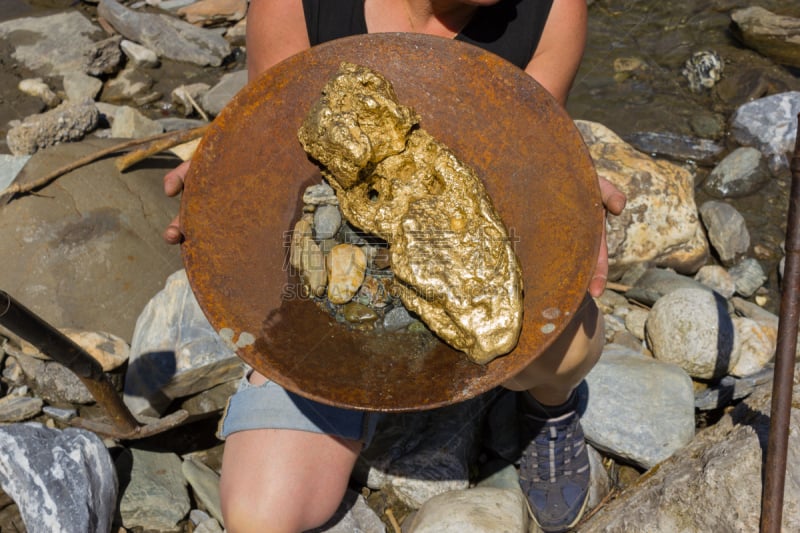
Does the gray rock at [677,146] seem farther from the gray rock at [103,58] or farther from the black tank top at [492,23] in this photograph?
the gray rock at [103,58]

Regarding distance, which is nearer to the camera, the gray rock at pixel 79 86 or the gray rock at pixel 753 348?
the gray rock at pixel 753 348

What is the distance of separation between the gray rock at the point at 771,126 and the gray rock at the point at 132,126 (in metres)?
4.57

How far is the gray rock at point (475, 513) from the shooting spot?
9.24 feet

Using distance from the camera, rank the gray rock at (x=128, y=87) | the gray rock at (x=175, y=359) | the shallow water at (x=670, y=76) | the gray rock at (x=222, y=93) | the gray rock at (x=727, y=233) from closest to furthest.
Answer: the gray rock at (x=175, y=359) < the gray rock at (x=727, y=233) < the shallow water at (x=670, y=76) < the gray rock at (x=222, y=93) < the gray rock at (x=128, y=87)

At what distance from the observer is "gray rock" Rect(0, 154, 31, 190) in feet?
15.0

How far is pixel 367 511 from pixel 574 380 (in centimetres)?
114

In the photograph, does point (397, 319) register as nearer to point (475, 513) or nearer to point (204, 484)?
point (475, 513)

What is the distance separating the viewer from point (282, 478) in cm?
278

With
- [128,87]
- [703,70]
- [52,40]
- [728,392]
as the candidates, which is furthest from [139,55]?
[728,392]

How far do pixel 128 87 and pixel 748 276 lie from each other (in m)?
5.42

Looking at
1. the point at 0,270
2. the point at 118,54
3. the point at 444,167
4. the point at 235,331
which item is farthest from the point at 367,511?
the point at 118,54

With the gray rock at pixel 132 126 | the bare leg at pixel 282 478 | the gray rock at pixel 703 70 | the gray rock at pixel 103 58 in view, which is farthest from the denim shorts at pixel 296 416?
the gray rock at pixel 103 58

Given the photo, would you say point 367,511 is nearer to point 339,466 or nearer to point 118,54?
point 339,466

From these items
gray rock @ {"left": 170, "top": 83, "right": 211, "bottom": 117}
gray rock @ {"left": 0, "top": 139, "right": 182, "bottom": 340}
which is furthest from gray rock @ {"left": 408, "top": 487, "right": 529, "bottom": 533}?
gray rock @ {"left": 170, "top": 83, "right": 211, "bottom": 117}
